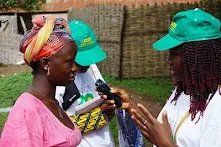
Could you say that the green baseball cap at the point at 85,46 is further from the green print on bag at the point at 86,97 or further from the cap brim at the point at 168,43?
the cap brim at the point at 168,43

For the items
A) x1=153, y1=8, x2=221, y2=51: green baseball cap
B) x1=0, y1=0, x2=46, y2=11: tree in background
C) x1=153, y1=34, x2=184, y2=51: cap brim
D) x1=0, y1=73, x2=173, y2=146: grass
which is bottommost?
x1=0, y1=73, x2=173, y2=146: grass

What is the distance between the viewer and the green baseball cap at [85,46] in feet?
12.1

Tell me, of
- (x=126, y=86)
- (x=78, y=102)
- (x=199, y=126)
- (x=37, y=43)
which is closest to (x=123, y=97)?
(x=78, y=102)

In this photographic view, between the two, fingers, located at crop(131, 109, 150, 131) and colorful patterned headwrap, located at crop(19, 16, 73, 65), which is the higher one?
colorful patterned headwrap, located at crop(19, 16, 73, 65)

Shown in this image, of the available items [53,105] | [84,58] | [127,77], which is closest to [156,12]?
[127,77]

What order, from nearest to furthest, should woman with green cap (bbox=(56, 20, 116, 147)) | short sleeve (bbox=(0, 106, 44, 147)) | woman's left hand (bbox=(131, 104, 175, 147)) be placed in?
short sleeve (bbox=(0, 106, 44, 147))
woman's left hand (bbox=(131, 104, 175, 147))
woman with green cap (bbox=(56, 20, 116, 147))

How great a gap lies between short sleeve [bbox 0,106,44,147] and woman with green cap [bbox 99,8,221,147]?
0.52 m

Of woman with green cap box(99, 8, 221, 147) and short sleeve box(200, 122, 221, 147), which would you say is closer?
short sleeve box(200, 122, 221, 147)

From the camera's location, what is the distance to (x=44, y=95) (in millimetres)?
2756

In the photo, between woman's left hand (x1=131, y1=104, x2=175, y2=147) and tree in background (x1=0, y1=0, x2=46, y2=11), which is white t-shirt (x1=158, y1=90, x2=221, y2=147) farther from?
tree in background (x1=0, y1=0, x2=46, y2=11)

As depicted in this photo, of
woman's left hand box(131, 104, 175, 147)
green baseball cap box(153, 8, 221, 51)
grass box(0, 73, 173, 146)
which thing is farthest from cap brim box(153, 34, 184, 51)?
grass box(0, 73, 173, 146)

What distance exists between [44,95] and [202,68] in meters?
0.86

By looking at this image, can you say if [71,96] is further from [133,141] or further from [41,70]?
[41,70]

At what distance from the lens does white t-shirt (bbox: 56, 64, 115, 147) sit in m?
3.71
